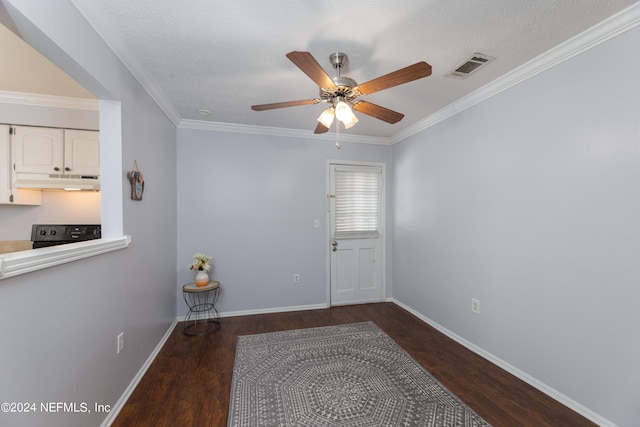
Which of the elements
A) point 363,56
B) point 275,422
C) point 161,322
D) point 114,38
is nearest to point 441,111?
point 363,56

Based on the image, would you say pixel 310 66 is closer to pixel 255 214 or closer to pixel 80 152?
pixel 255 214

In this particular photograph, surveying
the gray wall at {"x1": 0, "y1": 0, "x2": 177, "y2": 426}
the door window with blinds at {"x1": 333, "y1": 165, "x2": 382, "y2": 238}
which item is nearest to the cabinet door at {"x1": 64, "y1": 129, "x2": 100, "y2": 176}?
the gray wall at {"x1": 0, "y1": 0, "x2": 177, "y2": 426}

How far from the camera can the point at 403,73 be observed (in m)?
1.53

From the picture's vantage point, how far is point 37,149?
8.45 feet

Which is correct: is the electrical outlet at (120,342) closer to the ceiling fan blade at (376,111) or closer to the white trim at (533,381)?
the ceiling fan blade at (376,111)

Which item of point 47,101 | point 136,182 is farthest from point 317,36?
point 47,101

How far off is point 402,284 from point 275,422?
8.47 feet

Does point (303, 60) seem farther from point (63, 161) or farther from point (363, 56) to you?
point (63, 161)

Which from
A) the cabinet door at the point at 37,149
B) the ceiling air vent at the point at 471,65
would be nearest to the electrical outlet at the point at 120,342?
the cabinet door at the point at 37,149

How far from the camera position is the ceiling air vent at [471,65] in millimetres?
→ 1982

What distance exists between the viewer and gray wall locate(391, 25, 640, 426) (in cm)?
158

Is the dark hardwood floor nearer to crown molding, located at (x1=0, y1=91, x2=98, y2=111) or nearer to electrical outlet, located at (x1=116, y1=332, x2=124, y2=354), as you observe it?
electrical outlet, located at (x1=116, y1=332, x2=124, y2=354)

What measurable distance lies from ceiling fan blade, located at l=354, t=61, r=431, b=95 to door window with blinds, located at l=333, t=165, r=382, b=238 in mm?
2154

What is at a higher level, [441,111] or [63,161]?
[441,111]
